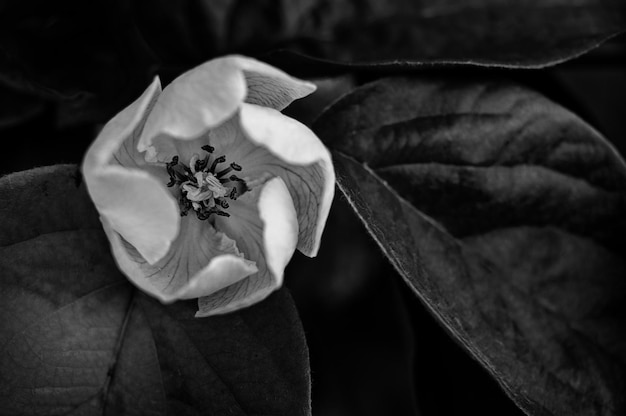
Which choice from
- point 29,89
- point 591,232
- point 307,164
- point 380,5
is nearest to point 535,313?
point 591,232

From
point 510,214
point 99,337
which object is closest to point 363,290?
point 510,214

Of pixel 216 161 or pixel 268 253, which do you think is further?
pixel 216 161

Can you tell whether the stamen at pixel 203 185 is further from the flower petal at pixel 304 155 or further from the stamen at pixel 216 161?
the flower petal at pixel 304 155

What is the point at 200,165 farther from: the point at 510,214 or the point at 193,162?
the point at 510,214

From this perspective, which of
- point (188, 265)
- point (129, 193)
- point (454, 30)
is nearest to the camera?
point (129, 193)

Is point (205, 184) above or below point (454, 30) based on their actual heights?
below
